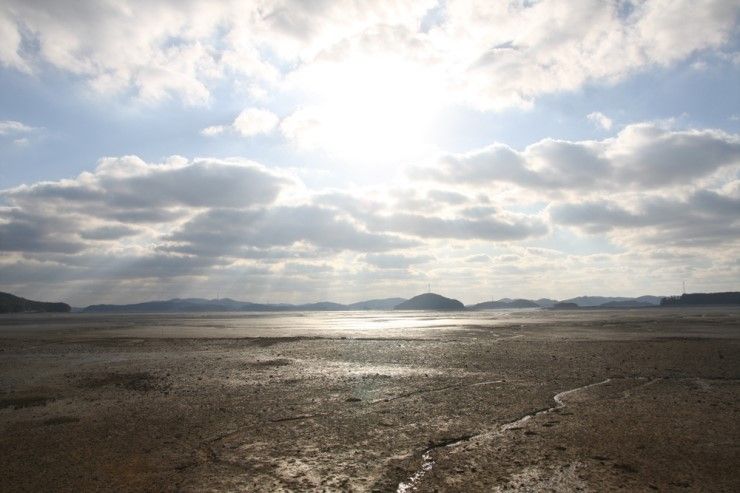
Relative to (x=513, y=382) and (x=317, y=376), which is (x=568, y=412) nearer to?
(x=513, y=382)

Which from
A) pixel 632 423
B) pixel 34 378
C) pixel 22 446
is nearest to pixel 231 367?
pixel 34 378

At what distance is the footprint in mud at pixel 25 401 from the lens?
13.7 meters

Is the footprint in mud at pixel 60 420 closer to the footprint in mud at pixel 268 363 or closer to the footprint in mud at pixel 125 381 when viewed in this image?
the footprint in mud at pixel 125 381

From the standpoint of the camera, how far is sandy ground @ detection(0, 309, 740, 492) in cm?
754

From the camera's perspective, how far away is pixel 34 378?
754 inches

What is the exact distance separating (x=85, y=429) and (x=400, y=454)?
745cm

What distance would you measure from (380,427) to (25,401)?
1117 centimetres

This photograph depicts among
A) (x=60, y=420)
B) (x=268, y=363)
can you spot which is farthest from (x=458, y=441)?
(x=268, y=363)

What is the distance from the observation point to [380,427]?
10.5 metres

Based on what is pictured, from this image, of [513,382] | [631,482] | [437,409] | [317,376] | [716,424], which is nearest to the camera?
[631,482]

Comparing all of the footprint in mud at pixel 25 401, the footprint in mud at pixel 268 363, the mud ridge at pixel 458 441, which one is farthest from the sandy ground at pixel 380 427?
the footprint in mud at pixel 268 363

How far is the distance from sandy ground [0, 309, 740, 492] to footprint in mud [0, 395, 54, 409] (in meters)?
0.14

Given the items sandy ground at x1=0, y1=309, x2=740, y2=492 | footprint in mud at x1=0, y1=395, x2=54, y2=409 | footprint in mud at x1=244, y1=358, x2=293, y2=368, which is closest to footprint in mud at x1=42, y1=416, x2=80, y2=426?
sandy ground at x1=0, y1=309, x2=740, y2=492

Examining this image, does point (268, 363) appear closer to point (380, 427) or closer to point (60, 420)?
point (60, 420)
